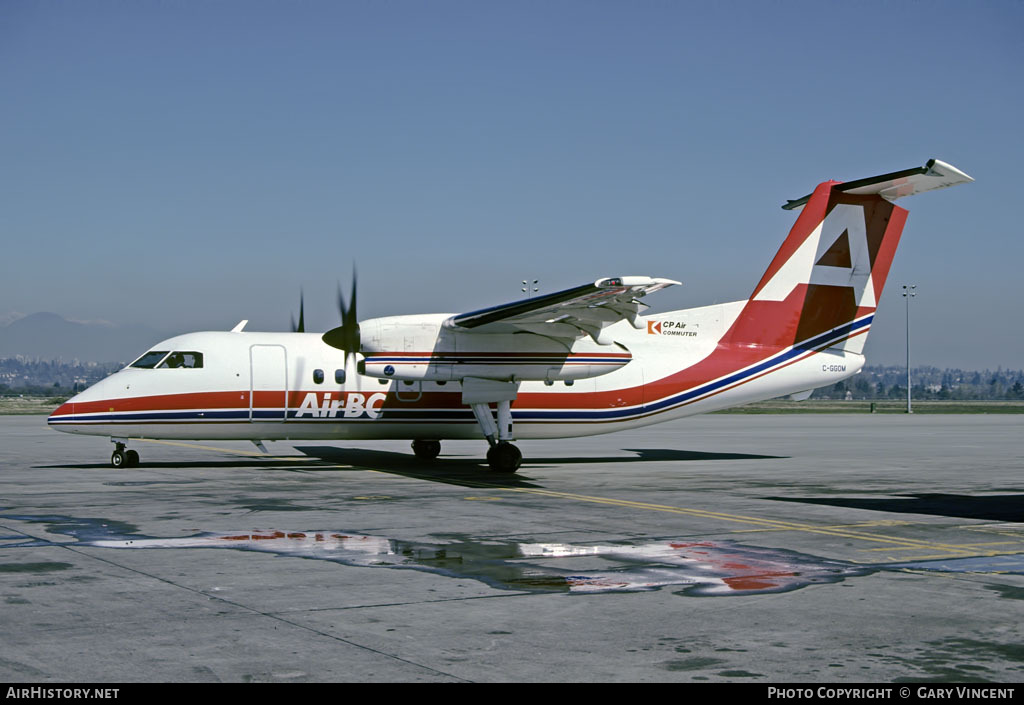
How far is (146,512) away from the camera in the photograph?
14.0 meters

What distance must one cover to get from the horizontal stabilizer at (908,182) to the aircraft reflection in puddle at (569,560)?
12578mm

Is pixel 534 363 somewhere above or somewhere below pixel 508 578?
above

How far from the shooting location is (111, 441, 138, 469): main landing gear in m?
21.9

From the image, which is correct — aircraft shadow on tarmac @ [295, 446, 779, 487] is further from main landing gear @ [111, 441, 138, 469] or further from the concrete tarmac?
main landing gear @ [111, 441, 138, 469]

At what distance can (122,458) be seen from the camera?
22.0 meters

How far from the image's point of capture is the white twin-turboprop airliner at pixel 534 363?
21203mm

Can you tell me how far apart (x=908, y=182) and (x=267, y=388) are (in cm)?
1539

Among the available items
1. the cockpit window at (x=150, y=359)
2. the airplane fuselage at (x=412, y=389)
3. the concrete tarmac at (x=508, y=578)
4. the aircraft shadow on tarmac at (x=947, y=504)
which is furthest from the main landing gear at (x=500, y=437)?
the cockpit window at (x=150, y=359)

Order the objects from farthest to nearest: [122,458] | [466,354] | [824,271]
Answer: [824,271] → [122,458] → [466,354]

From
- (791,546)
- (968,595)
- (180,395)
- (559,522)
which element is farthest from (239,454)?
(968,595)

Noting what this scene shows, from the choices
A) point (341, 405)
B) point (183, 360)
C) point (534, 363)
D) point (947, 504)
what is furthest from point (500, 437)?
point (947, 504)

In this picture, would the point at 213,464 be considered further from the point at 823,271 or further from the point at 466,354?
the point at 823,271
